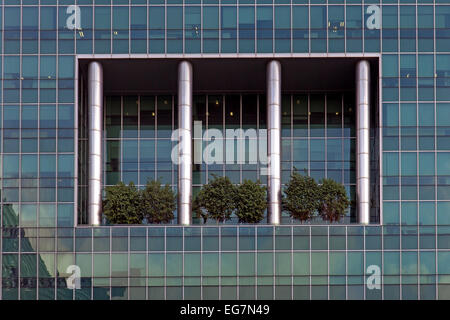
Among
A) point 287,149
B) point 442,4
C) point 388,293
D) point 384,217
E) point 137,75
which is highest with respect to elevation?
point 442,4

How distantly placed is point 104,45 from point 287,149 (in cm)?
1705

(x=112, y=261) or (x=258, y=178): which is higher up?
(x=258, y=178)

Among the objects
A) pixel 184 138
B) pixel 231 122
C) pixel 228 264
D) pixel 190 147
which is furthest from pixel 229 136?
pixel 228 264

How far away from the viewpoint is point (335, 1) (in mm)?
72625

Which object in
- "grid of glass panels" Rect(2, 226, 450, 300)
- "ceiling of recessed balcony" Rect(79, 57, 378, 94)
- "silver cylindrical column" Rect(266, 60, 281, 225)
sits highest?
"ceiling of recessed balcony" Rect(79, 57, 378, 94)

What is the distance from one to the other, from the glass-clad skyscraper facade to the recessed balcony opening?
1.81m

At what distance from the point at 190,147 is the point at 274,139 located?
6.21 meters

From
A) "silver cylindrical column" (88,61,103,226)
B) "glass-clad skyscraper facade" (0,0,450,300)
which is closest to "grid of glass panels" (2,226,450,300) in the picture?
"glass-clad skyscraper facade" (0,0,450,300)

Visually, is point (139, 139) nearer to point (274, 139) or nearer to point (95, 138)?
point (95, 138)

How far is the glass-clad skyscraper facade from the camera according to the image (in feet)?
230

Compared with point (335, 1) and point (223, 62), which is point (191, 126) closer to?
point (223, 62)

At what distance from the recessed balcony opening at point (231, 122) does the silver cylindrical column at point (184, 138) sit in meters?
3.24

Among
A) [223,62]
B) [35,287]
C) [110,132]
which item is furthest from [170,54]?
[35,287]

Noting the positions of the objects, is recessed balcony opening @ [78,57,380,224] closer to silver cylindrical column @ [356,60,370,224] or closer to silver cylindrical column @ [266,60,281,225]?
silver cylindrical column @ [266,60,281,225]
